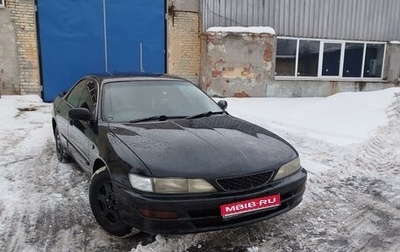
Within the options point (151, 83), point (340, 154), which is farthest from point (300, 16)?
point (151, 83)

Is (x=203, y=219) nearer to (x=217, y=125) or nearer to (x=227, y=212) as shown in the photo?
(x=227, y=212)

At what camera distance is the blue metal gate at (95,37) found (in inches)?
386

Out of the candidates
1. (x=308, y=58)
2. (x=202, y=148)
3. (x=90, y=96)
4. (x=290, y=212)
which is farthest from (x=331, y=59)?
(x=202, y=148)

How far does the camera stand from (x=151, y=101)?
3.73 meters

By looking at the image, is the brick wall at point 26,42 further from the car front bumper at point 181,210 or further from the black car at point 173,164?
the car front bumper at point 181,210

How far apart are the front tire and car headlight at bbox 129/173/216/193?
43 cm

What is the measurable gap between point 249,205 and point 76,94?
3031mm

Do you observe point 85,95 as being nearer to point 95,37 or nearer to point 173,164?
point 173,164

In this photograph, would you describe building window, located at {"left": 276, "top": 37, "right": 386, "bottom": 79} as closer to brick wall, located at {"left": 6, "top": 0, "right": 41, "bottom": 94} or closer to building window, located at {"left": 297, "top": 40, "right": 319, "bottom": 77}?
building window, located at {"left": 297, "top": 40, "right": 319, "bottom": 77}

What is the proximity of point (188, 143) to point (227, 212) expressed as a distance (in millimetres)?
675

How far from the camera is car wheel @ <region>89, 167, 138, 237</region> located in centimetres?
287

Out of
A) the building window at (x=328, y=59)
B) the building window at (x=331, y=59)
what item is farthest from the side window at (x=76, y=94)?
the building window at (x=331, y=59)

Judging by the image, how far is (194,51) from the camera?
1129 centimetres

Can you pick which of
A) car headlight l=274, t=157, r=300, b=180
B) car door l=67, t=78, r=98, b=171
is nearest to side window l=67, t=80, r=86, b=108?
car door l=67, t=78, r=98, b=171
